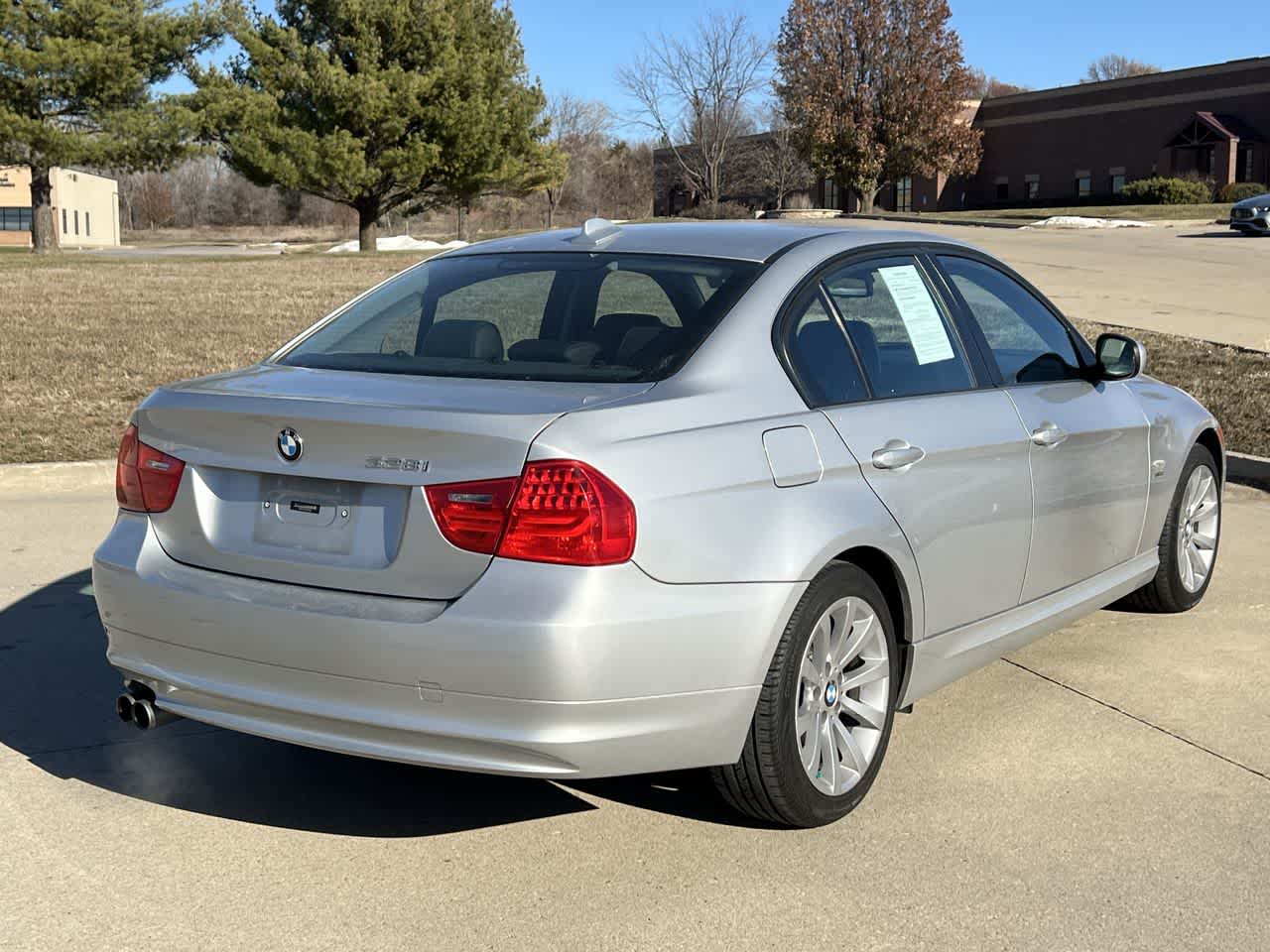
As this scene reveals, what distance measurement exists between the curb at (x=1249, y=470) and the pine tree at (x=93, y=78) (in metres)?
35.0

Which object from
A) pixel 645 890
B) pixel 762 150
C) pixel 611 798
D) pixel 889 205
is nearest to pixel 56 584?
pixel 611 798

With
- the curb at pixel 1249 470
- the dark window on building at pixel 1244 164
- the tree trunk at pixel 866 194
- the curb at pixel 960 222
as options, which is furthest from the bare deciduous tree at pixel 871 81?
the curb at pixel 1249 470

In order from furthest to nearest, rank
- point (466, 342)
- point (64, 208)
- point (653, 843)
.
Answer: point (64, 208) → point (466, 342) → point (653, 843)

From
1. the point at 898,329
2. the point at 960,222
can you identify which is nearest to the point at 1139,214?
the point at 960,222

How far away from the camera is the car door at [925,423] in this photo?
4.19 meters

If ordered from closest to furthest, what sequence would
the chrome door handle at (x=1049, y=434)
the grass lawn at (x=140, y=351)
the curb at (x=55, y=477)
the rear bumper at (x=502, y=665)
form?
1. the rear bumper at (x=502, y=665)
2. the chrome door handle at (x=1049, y=434)
3. the curb at (x=55, y=477)
4. the grass lawn at (x=140, y=351)

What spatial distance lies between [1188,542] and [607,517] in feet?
12.2

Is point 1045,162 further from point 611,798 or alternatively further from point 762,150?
point 611,798

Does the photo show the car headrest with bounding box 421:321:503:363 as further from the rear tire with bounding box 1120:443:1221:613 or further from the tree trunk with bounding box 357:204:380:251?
the tree trunk with bounding box 357:204:380:251

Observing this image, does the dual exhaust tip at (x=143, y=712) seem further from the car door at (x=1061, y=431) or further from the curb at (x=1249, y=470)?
the curb at (x=1249, y=470)

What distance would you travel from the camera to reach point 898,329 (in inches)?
184

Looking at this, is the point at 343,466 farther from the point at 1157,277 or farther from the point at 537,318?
the point at 1157,277

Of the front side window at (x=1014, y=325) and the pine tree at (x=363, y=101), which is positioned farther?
the pine tree at (x=363, y=101)

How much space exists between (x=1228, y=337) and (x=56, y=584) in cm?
1274
